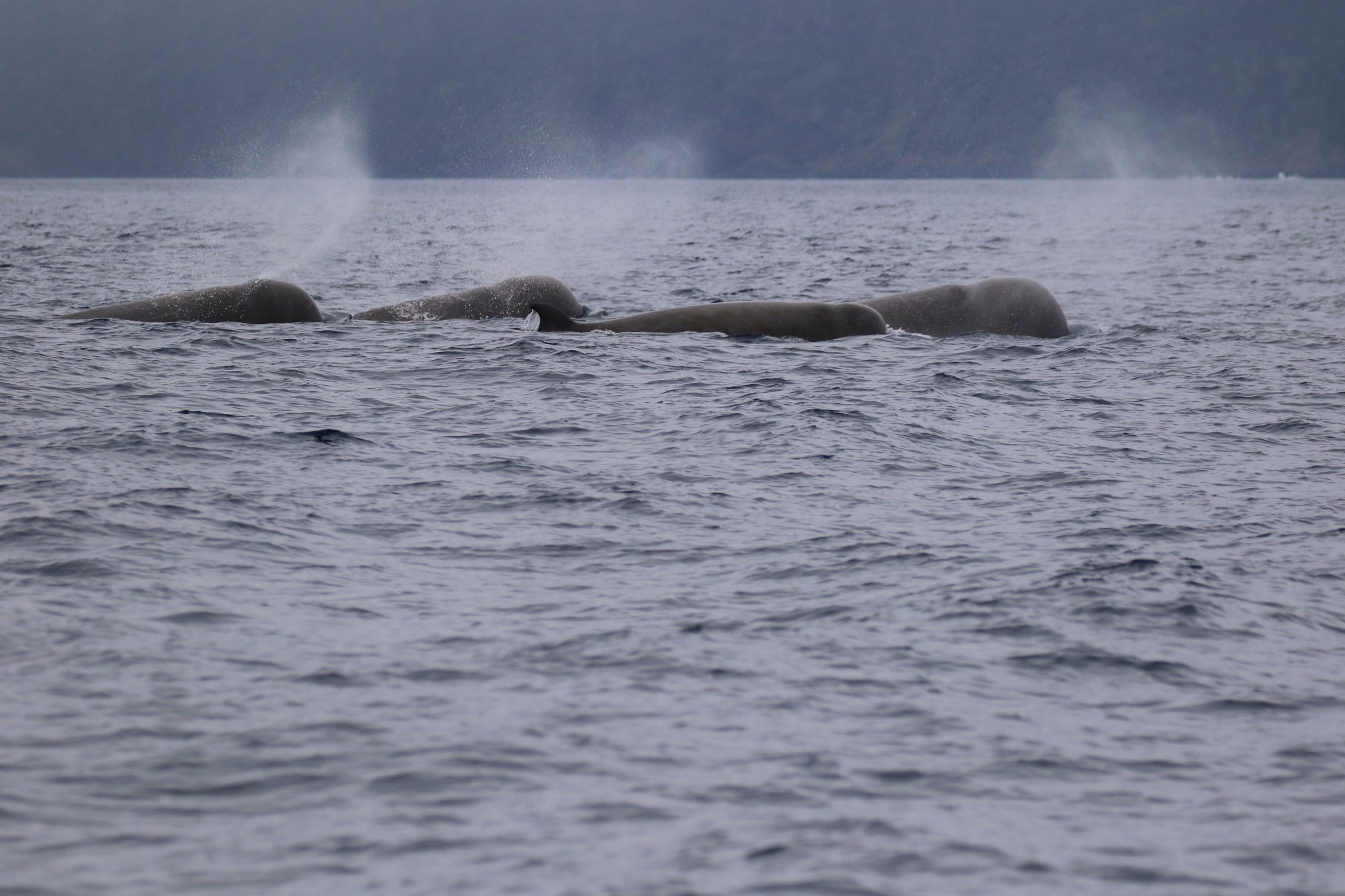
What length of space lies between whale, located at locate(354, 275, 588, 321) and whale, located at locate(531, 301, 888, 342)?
243 centimetres

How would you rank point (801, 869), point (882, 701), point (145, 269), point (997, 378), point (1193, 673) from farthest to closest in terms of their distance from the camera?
1. point (145, 269)
2. point (997, 378)
3. point (1193, 673)
4. point (882, 701)
5. point (801, 869)

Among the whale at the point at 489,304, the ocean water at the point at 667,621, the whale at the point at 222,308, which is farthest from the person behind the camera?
the whale at the point at 489,304

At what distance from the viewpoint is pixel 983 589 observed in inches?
365

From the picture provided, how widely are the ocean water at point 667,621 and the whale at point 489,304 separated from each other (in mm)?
4826

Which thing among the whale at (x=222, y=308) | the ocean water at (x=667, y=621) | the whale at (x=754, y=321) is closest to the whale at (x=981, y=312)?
the whale at (x=754, y=321)

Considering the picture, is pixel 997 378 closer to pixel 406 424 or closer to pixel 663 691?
pixel 406 424

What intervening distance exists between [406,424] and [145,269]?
24188 mm

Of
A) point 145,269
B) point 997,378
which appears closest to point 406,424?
point 997,378

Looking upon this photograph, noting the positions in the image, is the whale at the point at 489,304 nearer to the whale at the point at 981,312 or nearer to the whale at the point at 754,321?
the whale at the point at 754,321

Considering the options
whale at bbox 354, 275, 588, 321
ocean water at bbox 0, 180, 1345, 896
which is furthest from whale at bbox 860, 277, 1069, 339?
whale at bbox 354, 275, 588, 321

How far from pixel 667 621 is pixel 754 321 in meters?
13.9

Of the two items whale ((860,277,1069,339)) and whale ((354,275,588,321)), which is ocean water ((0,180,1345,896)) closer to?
whale ((860,277,1069,339))

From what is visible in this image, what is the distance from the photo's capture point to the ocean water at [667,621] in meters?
5.91

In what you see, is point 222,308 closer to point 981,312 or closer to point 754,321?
point 754,321
